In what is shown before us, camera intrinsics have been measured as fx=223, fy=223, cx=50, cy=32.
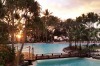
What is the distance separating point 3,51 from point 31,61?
7149 mm

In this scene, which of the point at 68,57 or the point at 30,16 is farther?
the point at 68,57

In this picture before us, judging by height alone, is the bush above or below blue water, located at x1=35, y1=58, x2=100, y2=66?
above

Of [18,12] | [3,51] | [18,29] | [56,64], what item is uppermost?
[18,12]

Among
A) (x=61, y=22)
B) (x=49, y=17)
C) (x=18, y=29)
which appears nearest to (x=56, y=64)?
(x=18, y=29)

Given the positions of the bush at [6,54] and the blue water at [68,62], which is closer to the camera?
the bush at [6,54]

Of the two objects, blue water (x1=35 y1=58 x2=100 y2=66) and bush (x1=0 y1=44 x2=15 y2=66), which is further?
blue water (x1=35 y1=58 x2=100 y2=66)

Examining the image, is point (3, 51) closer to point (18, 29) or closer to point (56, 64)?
point (18, 29)

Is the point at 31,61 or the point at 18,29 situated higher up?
the point at 18,29

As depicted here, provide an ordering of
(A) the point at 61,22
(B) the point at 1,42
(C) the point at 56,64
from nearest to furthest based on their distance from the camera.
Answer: (B) the point at 1,42
(C) the point at 56,64
(A) the point at 61,22

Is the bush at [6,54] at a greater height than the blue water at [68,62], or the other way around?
→ the bush at [6,54]

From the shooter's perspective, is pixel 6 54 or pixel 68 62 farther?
pixel 68 62

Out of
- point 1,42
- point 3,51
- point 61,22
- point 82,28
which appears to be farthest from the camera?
point 61,22

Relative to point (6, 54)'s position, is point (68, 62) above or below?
below

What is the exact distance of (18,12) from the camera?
91.7ft
